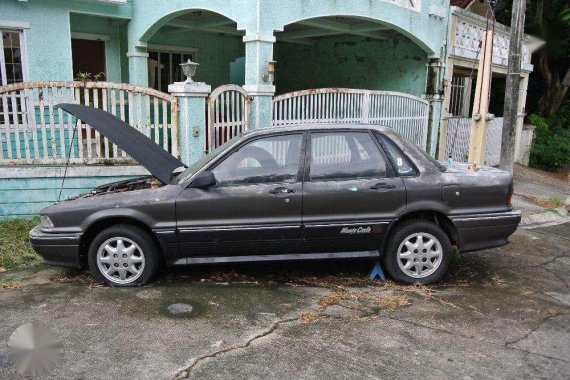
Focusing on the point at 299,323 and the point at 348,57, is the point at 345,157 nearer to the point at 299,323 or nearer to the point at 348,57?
the point at 299,323

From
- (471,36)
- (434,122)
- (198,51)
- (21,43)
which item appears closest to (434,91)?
(434,122)

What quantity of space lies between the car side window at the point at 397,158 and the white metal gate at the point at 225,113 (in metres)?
3.11

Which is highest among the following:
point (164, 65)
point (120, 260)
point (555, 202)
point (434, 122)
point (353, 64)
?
point (353, 64)

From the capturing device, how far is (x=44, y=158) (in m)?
6.87

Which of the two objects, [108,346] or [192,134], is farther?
[192,134]

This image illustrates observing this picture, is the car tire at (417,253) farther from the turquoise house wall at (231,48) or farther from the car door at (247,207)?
the turquoise house wall at (231,48)

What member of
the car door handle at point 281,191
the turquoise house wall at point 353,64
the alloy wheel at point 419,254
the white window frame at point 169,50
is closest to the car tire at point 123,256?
the car door handle at point 281,191

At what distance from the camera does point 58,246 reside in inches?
190

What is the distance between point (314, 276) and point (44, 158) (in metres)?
4.08

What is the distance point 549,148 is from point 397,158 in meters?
14.0

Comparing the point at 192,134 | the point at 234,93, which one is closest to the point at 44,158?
the point at 192,134

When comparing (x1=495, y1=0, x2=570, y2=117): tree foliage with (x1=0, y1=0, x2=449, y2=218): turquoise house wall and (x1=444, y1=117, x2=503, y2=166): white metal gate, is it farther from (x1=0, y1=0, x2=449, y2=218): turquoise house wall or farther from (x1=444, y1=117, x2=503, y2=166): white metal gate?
(x1=0, y1=0, x2=449, y2=218): turquoise house wall

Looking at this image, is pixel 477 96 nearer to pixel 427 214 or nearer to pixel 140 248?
pixel 427 214

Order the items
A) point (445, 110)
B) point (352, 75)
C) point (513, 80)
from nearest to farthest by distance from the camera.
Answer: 1. point (513, 80)
2. point (445, 110)
3. point (352, 75)
